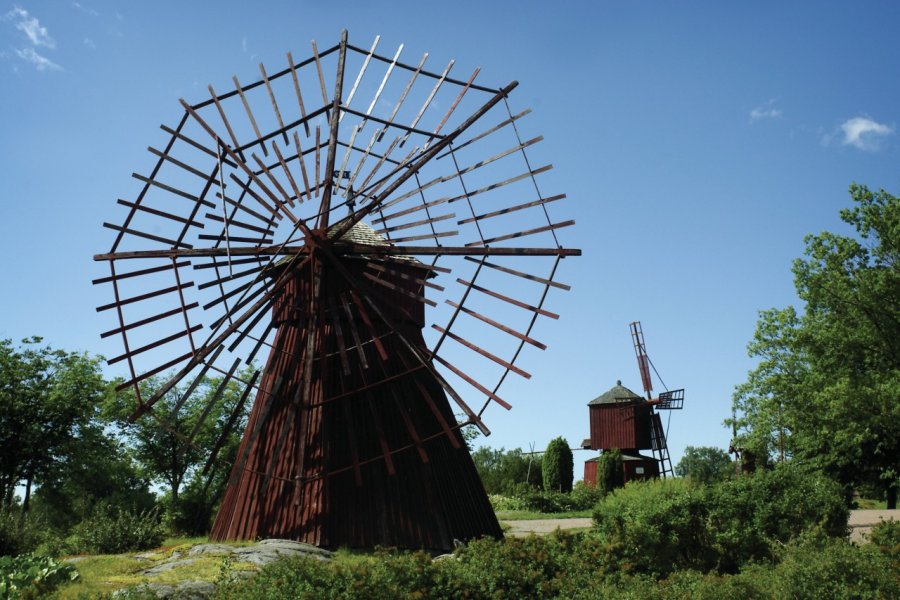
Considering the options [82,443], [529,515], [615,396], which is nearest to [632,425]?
[615,396]

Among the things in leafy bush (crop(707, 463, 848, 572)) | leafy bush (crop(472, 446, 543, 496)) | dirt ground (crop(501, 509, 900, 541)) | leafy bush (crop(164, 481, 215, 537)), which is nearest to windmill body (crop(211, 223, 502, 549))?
leafy bush (crop(707, 463, 848, 572))

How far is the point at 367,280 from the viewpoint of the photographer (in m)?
15.6

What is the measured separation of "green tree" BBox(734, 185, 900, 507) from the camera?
23.5 meters

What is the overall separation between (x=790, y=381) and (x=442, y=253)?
18311mm

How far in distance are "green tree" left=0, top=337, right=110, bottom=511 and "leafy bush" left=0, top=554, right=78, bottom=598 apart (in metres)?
23.5

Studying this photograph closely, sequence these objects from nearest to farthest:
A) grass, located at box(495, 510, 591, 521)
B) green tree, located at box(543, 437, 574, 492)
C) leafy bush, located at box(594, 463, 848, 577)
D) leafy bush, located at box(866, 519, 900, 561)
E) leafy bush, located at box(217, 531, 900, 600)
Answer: leafy bush, located at box(217, 531, 900, 600), leafy bush, located at box(866, 519, 900, 561), leafy bush, located at box(594, 463, 848, 577), grass, located at box(495, 510, 591, 521), green tree, located at box(543, 437, 574, 492)

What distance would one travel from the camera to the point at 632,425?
41688mm

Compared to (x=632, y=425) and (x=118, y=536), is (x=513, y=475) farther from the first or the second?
(x=118, y=536)

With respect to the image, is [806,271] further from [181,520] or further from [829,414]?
[181,520]

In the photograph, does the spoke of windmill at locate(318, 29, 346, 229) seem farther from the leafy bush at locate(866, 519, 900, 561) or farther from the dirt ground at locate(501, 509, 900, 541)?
the leafy bush at locate(866, 519, 900, 561)

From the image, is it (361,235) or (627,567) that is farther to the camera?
(361,235)

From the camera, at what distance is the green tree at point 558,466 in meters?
38.1

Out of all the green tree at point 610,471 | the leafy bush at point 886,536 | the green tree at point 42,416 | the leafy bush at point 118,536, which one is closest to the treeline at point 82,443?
the green tree at point 42,416

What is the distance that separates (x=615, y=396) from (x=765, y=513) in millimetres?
28916
